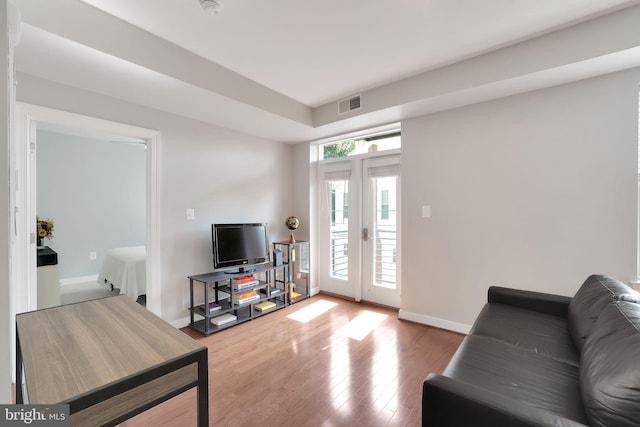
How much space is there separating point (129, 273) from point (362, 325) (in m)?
3.04

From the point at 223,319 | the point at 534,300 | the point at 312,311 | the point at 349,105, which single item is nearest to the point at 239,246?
the point at 223,319

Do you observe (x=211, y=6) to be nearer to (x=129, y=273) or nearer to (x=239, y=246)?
(x=239, y=246)

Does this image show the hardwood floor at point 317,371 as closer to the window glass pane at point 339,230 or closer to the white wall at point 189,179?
the white wall at point 189,179

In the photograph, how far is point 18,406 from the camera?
0.70 metres

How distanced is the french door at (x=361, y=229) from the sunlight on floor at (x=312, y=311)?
379mm

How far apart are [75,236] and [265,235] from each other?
3661 millimetres

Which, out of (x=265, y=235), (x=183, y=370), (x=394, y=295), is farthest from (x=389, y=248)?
(x=183, y=370)

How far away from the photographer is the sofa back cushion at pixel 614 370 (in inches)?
35.6

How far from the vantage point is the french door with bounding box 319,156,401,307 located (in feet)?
11.8

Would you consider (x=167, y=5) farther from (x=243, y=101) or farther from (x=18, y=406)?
(x=18, y=406)

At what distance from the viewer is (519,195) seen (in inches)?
101

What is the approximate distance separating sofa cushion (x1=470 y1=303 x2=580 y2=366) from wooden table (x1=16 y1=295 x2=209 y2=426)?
5.76 ft

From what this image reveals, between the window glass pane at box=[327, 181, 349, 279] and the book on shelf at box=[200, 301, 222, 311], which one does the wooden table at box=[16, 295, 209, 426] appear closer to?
the book on shelf at box=[200, 301, 222, 311]

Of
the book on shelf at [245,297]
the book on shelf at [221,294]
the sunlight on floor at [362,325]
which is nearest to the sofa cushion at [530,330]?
the sunlight on floor at [362,325]
